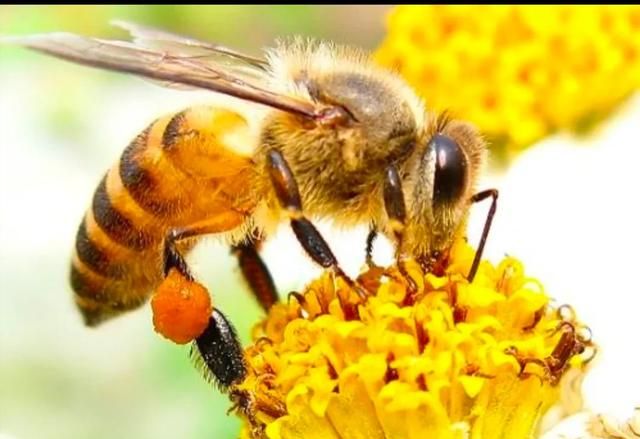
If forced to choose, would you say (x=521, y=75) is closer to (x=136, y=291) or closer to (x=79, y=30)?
(x=136, y=291)

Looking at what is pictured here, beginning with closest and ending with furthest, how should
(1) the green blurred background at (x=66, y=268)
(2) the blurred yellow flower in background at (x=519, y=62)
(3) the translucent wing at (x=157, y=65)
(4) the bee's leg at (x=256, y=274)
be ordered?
1. (3) the translucent wing at (x=157, y=65)
2. (4) the bee's leg at (x=256, y=274)
3. (2) the blurred yellow flower in background at (x=519, y=62)
4. (1) the green blurred background at (x=66, y=268)

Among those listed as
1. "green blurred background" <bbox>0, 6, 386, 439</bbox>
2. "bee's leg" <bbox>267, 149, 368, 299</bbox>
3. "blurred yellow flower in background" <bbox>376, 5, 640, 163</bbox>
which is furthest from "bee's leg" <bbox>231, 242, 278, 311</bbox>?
"blurred yellow flower in background" <bbox>376, 5, 640, 163</bbox>

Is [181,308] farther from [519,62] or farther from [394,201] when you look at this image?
[519,62]

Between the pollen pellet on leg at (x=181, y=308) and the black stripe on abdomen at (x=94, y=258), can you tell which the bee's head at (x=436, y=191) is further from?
the black stripe on abdomen at (x=94, y=258)

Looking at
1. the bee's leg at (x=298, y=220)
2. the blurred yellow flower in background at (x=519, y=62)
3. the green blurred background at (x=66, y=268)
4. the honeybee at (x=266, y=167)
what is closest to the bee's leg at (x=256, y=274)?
the honeybee at (x=266, y=167)

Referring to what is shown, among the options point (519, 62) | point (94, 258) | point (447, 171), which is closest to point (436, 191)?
point (447, 171)

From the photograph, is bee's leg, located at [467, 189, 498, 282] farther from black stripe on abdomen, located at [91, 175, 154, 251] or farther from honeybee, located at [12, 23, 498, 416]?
black stripe on abdomen, located at [91, 175, 154, 251]
